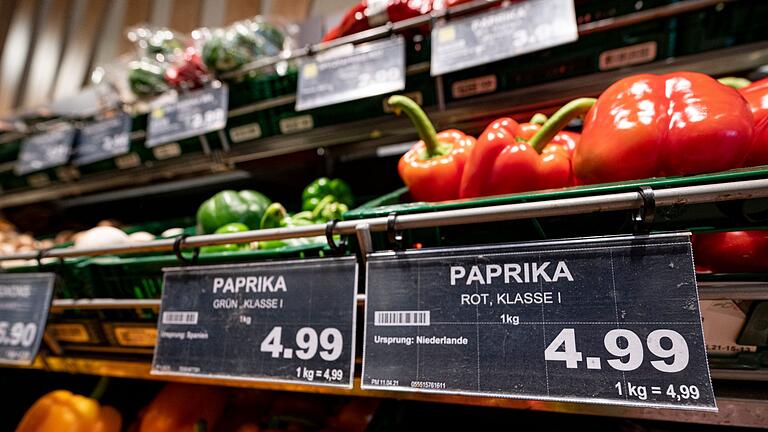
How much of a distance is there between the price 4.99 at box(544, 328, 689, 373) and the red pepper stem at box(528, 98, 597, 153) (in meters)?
0.36

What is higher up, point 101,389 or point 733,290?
point 733,290

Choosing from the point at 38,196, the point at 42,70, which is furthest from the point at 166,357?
the point at 42,70

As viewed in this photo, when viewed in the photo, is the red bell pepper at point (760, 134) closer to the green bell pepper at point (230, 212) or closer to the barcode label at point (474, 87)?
the barcode label at point (474, 87)

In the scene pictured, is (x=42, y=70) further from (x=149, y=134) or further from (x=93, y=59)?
(x=149, y=134)

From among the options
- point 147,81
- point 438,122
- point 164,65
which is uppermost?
point 164,65

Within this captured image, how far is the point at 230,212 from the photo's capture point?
3.55 feet

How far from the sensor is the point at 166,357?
0.67m

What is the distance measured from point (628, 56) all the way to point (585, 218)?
52cm

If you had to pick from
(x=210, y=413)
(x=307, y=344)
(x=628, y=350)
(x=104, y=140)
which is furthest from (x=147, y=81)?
(x=628, y=350)

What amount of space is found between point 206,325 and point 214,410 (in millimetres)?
490

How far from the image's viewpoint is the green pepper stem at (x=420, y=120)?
76cm

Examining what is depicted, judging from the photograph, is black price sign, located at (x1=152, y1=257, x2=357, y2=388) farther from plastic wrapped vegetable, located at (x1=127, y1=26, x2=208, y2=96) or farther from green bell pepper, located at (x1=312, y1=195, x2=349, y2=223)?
plastic wrapped vegetable, located at (x1=127, y1=26, x2=208, y2=96)

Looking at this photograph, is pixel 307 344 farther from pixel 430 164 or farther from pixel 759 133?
pixel 759 133

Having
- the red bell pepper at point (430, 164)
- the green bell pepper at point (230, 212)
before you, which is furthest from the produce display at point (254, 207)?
the red bell pepper at point (430, 164)
